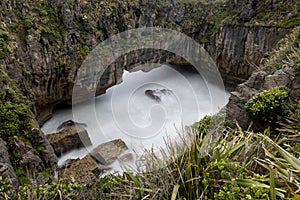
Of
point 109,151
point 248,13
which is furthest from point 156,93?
point 248,13

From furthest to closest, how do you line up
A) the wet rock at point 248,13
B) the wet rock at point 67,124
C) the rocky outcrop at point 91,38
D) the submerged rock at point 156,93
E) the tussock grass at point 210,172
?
1. the wet rock at point 248,13
2. the submerged rock at point 156,93
3. the wet rock at point 67,124
4. the rocky outcrop at point 91,38
5. the tussock grass at point 210,172

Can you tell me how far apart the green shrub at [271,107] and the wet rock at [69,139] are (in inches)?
341

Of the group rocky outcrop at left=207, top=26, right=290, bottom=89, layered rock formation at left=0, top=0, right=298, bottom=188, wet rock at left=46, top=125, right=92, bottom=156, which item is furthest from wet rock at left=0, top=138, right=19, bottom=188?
rocky outcrop at left=207, top=26, right=290, bottom=89

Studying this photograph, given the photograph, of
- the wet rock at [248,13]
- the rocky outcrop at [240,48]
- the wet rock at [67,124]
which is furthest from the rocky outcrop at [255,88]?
the wet rock at [248,13]

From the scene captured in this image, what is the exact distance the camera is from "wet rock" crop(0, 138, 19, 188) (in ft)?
17.1

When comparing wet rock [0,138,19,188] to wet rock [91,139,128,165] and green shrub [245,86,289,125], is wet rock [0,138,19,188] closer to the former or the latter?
wet rock [91,139,128,165]

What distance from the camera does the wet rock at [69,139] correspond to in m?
11.0

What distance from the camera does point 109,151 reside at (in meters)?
11.1

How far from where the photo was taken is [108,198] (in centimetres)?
349

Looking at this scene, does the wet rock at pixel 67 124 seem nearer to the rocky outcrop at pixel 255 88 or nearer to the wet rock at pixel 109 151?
the wet rock at pixel 109 151

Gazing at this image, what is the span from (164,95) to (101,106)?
3.79 meters

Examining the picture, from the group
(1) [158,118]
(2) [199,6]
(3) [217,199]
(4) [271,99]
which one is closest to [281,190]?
(3) [217,199]

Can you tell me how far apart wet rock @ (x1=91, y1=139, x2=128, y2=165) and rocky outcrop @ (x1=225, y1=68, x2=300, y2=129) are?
20.2 ft

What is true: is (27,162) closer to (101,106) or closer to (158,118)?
(158,118)
